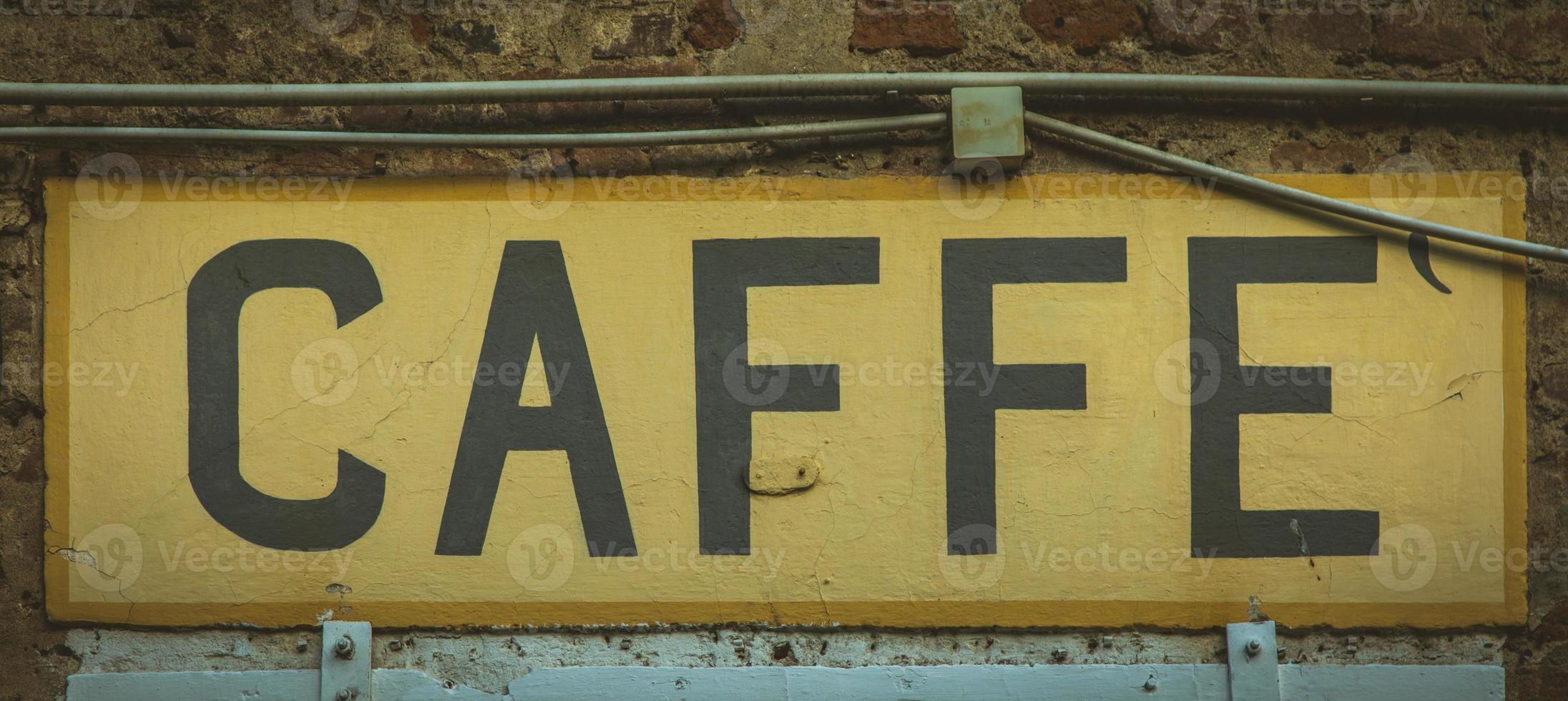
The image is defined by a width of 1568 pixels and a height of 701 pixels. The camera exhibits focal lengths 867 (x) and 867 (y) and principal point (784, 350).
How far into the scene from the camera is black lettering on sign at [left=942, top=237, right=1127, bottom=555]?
1666 millimetres

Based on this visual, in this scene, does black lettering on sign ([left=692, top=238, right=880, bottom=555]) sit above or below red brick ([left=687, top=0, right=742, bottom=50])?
below

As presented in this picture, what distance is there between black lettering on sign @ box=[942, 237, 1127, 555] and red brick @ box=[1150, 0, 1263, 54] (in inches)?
16.7

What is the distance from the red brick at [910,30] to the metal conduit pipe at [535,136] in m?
0.17

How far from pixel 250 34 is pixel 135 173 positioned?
0.35 meters

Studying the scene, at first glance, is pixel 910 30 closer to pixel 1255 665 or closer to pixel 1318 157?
pixel 1318 157

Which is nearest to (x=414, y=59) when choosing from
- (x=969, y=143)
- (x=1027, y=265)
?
(x=969, y=143)

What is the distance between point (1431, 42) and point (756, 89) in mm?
1333

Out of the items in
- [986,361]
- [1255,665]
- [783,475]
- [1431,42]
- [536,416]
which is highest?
[1431,42]

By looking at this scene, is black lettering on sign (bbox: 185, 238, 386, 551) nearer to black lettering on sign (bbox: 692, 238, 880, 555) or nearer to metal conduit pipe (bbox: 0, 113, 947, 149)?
metal conduit pipe (bbox: 0, 113, 947, 149)

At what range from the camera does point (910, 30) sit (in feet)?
5.65

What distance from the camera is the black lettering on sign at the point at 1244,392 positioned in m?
1.65

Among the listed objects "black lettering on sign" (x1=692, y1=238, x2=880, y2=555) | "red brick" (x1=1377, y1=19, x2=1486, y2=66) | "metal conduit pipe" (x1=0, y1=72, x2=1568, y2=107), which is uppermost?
"red brick" (x1=1377, y1=19, x2=1486, y2=66)

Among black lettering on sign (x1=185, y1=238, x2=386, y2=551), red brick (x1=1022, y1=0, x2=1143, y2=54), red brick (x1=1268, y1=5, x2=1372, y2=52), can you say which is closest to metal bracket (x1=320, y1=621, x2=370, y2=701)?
black lettering on sign (x1=185, y1=238, x2=386, y2=551)

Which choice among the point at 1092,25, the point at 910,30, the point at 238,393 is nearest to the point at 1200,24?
the point at 1092,25
